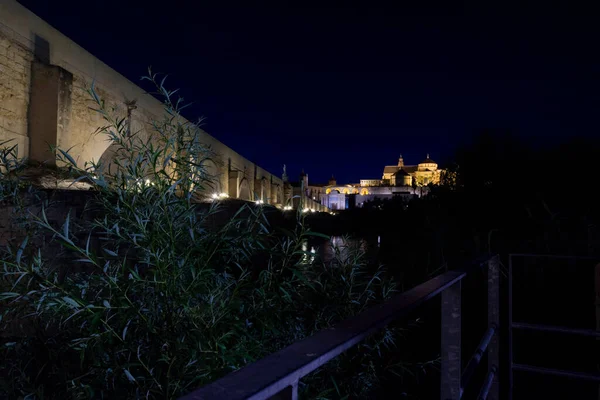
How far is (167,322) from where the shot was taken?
212cm

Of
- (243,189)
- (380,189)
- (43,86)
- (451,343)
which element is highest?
(380,189)

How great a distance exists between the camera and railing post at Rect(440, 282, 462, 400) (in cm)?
132

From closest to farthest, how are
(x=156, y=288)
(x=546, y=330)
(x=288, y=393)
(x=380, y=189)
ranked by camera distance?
1. (x=288, y=393)
2. (x=546, y=330)
3. (x=156, y=288)
4. (x=380, y=189)

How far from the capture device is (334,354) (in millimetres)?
605

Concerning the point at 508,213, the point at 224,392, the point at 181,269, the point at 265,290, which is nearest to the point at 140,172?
the point at 181,269

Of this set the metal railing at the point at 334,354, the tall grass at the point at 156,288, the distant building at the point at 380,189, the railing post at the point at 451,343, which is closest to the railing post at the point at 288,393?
the metal railing at the point at 334,354

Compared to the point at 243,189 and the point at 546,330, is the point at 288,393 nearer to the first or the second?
the point at 546,330

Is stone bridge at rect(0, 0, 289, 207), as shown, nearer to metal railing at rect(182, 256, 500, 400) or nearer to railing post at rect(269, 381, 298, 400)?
metal railing at rect(182, 256, 500, 400)

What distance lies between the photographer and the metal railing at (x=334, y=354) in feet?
1.55

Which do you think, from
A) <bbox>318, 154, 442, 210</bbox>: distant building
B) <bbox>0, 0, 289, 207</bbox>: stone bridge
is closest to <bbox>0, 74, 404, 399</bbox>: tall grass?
<bbox>0, 0, 289, 207</bbox>: stone bridge

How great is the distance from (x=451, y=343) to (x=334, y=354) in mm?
892

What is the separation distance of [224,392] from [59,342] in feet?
9.88

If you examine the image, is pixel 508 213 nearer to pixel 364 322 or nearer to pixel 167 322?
pixel 167 322

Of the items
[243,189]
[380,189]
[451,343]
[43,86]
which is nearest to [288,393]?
[451,343]
